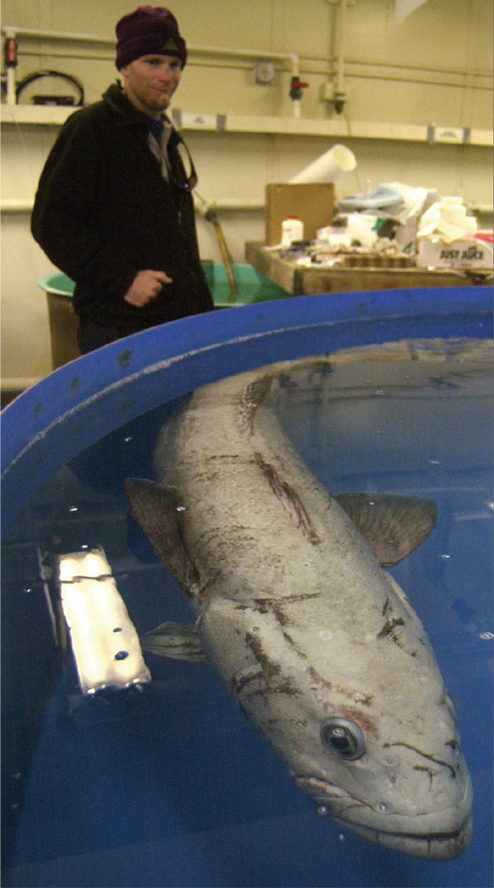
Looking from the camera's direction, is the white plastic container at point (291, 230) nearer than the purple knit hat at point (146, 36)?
No

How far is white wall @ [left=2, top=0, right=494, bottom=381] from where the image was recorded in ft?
12.2

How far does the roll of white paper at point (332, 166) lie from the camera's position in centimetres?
323

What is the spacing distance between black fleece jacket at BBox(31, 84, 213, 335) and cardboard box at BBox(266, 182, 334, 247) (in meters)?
1.30

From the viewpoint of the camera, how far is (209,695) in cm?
79

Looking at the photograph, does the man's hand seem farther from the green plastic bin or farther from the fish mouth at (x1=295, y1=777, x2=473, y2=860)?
the fish mouth at (x1=295, y1=777, x2=473, y2=860)

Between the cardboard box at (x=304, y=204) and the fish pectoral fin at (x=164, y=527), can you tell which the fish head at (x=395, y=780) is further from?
the cardboard box at (x=304, y=204)

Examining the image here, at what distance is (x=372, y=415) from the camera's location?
154cm

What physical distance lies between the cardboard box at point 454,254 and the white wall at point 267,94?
5.89ft

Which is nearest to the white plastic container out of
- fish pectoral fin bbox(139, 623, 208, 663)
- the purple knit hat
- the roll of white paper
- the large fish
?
the roll of white paper

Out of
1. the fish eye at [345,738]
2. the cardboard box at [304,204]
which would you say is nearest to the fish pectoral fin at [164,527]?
the fish eye at [345,738]

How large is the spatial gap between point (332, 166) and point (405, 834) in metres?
3.12

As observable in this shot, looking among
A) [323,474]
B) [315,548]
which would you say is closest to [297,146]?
[323,474]

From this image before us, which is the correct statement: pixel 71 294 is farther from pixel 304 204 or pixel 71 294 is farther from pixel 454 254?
pixel 454 254

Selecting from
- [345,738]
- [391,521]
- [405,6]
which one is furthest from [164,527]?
[405,6]
